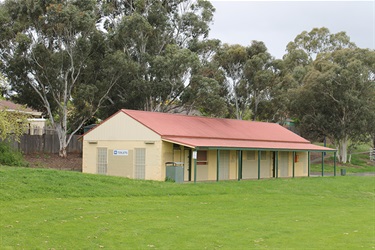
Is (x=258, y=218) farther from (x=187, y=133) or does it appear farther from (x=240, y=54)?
(x=240, y=54)

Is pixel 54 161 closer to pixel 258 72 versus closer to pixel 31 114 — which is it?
pixel 31 114

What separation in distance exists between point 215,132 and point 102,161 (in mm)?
7605

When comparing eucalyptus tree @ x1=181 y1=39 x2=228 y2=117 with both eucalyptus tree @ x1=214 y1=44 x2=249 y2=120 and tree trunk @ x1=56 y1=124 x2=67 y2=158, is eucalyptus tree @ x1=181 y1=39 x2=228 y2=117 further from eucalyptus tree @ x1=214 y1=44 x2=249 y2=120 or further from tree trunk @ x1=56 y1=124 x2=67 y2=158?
tree trunk @ x1=56 y1=124 x2=67 y2=158

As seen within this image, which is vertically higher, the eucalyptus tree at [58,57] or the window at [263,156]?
the eucalyptus tree at [58,57]

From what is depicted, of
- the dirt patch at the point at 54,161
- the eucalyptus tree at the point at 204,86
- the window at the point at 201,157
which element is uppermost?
the eucalyptus tree at the point at 204,86

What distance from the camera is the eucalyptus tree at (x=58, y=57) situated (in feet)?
124

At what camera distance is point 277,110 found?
5812 centimetres

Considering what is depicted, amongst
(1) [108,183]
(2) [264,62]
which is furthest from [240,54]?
A: (1) [108,183]

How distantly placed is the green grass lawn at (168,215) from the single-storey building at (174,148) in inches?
141

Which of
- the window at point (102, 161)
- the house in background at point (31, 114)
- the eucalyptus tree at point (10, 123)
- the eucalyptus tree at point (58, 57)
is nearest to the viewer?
the eucalyptus tree at point (10, 123)

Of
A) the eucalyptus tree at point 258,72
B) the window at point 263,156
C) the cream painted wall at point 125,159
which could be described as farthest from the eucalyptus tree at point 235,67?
the cream painted wall at point 125,159

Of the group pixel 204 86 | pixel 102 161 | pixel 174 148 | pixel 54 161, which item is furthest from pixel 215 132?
pixel 54 161

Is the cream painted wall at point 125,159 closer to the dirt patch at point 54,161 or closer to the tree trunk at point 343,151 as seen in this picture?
the dirt patch at point 54,161

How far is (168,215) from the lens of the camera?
57.0ft
